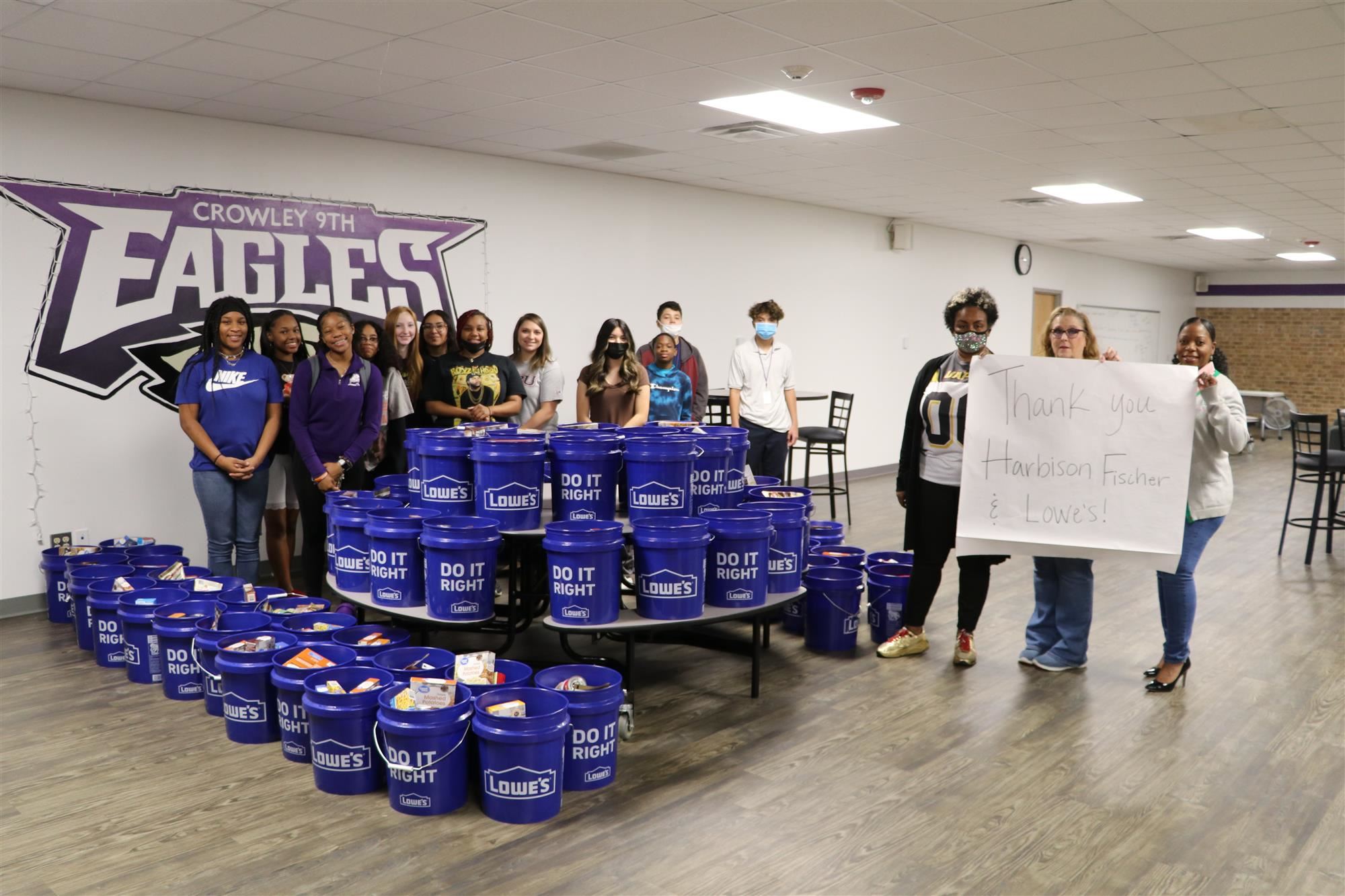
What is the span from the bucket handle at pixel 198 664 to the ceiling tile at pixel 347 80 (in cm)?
259

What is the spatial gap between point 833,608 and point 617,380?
70.8 inches

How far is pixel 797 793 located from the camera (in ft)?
10.2

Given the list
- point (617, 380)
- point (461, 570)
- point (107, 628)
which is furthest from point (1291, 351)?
point (107, 628)

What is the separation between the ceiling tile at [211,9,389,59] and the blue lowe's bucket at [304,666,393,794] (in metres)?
2.56

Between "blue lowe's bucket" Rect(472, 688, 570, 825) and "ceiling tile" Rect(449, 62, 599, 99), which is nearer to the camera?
"blue lowe's bucket" Rect(472, 688, 570, 825)

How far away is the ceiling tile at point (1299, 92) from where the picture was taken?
458 cm

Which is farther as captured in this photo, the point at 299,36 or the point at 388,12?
the point at 299,36

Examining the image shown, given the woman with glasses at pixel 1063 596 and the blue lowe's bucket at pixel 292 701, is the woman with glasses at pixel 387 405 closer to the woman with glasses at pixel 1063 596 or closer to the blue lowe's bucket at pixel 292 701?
the blue lowe's bucket at pixel 292 701

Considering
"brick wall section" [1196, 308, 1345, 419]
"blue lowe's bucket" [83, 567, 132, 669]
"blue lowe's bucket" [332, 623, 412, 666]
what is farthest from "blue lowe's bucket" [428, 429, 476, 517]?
"brick wall section" [1196, 308, 1345, 419]

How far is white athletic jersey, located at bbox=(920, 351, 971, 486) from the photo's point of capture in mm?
4020

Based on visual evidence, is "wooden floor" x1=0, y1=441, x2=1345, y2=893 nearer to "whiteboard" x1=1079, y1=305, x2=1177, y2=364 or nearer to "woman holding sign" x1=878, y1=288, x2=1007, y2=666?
"woman holding sign" x1=878, y1=288, x2=1007, y2=666

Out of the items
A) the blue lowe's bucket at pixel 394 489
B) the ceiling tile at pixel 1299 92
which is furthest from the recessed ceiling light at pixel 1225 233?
the blue lowe's bucket at pixel 394 489

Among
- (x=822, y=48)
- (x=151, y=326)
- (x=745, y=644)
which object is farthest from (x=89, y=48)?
(x=745, y=644)

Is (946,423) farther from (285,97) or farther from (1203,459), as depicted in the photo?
(285,97)
